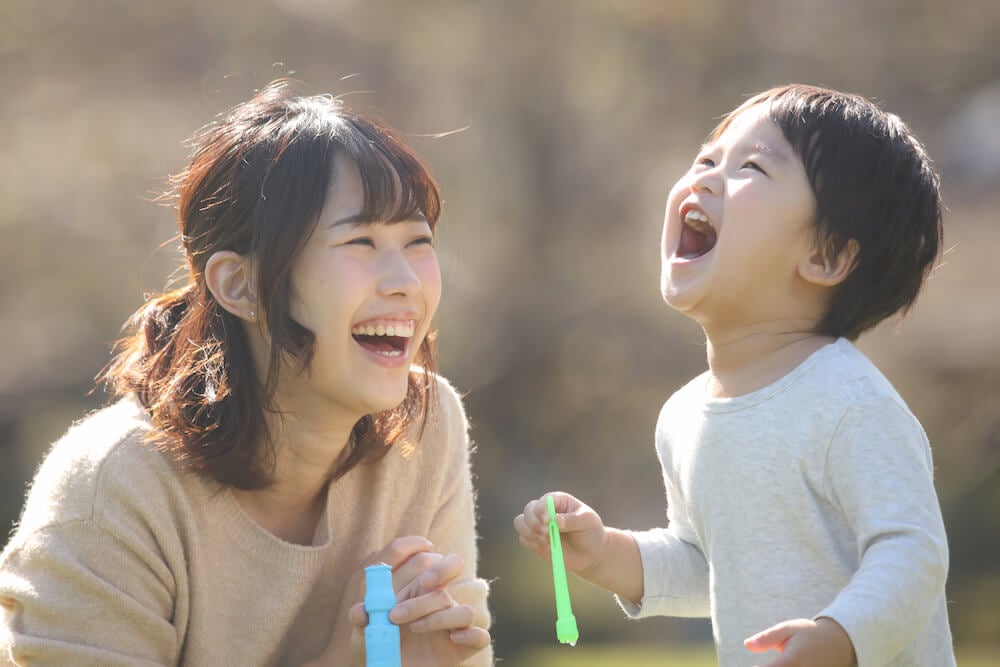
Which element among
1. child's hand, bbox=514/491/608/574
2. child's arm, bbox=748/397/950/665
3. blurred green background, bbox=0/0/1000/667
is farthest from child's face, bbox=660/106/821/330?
blurred green background, bbox=0/0/1000/667

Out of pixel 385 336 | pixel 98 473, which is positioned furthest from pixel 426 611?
pixel 98 473

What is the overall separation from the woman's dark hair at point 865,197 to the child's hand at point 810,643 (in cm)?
61

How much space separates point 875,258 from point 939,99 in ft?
16.3

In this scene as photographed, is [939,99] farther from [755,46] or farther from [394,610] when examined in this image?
[394,610]

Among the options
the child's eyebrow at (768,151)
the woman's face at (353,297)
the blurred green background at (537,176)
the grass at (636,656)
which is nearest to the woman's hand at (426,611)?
the woman's face at (353,297)

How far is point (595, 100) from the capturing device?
6.80 meters

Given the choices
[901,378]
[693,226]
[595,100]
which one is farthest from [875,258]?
[595,100]

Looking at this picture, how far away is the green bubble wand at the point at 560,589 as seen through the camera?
6.36 ft

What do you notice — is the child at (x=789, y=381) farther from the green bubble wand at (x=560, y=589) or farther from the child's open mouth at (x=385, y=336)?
the child's open mouth at (x=385, y=336)

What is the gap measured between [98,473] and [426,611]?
702 millimetres

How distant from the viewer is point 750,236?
2.08m

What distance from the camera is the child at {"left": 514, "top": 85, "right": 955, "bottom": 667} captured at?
1943 mm

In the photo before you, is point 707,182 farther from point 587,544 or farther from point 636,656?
point 636,656

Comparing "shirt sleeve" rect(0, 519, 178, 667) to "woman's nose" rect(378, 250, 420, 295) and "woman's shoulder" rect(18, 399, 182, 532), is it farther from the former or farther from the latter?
"woman's nose" rect(378, 250, 420, 295)
